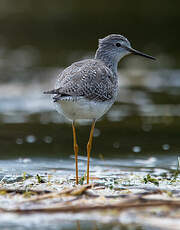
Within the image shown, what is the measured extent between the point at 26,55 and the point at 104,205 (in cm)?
1424

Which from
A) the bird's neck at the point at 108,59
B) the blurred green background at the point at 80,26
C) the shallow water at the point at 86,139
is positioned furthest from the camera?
the blurred green background at the point at 80,26

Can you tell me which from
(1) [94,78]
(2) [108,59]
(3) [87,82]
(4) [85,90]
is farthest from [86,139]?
(4) [85,90]

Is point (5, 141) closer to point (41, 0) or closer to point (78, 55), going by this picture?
point (78, 55)

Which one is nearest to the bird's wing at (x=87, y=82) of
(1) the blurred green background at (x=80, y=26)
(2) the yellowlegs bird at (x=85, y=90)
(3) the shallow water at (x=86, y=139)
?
(2) the yellowlegs bird at (x=85, y=90)

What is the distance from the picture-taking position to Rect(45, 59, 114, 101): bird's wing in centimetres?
610

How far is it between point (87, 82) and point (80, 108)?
0.39 m

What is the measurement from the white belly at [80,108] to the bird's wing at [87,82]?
0.24ft

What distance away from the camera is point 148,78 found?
1512cm

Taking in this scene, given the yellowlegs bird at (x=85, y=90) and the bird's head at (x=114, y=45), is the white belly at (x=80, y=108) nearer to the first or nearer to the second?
the yellowlegs bird at (x=85, y=90)

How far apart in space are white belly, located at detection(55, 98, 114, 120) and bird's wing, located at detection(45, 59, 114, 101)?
0.24 ft

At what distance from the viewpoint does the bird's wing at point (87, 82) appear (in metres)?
6.10

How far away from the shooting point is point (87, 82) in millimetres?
6430

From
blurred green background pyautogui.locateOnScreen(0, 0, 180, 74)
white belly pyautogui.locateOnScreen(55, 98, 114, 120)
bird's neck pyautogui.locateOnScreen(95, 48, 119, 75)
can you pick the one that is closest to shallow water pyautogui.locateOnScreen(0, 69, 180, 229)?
white belly pyautogui.locateOnScreen(55, 98, 114, 120)

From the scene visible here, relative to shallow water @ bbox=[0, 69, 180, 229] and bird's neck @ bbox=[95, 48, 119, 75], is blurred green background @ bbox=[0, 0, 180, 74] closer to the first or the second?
Answer: shallow water @ bbox=[0, 69, 180, 229]
